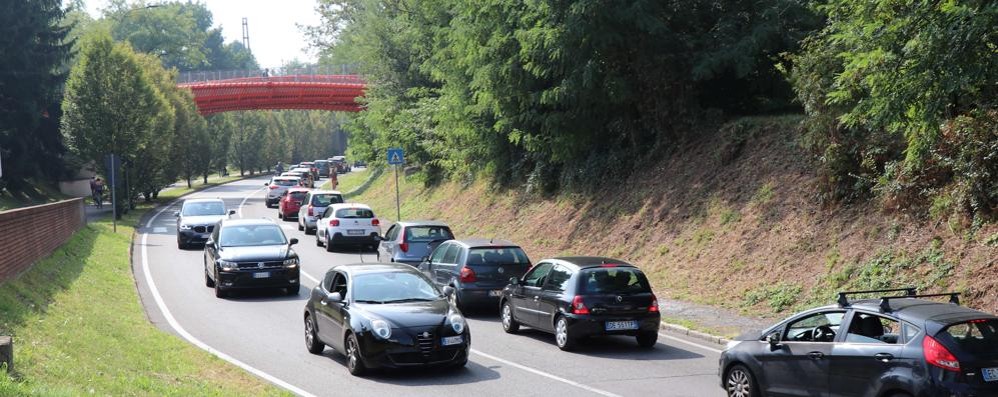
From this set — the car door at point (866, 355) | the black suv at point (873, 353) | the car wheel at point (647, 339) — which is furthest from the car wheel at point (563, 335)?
the car door at point (866, 355)

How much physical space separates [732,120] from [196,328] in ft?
47.4

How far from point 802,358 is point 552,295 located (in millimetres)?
5530

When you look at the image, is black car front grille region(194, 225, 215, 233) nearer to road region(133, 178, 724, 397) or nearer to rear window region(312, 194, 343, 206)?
rear window region(312, 194, 343, 206)

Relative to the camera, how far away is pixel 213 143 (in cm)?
8800

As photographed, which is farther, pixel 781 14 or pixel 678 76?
pixel 678 76

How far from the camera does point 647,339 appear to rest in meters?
14.7

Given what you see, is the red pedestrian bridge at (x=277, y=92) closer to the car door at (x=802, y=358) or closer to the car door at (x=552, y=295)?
the car door at (x=552, y=295)

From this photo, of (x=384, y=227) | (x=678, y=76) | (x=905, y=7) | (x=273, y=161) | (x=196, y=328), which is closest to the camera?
(x=905, y=7)

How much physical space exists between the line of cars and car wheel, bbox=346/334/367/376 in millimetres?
26

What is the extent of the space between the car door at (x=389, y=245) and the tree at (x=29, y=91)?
35.3m

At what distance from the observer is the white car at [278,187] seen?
55.4m

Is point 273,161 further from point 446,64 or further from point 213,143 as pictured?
point 446,64

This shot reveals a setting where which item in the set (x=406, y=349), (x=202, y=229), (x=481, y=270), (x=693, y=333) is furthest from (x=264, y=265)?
(x=202, y=229)

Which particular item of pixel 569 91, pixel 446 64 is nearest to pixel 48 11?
pixel 446 64
